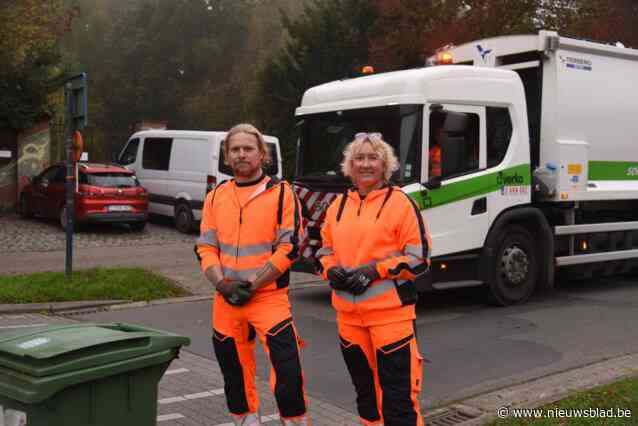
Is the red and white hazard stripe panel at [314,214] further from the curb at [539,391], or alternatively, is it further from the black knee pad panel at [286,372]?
the black knee pad panel at [286,372]

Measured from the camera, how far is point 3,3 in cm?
1798

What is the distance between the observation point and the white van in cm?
1698

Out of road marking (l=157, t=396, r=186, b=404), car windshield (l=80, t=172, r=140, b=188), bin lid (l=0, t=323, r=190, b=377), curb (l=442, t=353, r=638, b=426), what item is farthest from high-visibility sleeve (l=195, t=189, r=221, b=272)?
car windshield (l=80, t=172, r=140, b=188)

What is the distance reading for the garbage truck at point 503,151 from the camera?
342 inches

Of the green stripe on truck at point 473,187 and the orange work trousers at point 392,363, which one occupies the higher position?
the green stripe on truck at point 473,187

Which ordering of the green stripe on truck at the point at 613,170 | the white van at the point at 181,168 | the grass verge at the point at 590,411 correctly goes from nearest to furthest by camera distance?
the grass verge at the point at 590,411 < the green stripe on truck at the point at 613,170 < the white van at the point at 181,168

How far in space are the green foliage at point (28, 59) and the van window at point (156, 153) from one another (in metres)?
3.07

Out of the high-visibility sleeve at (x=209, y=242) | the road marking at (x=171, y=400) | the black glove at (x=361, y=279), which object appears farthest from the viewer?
the road marking at (x=171, y=400)

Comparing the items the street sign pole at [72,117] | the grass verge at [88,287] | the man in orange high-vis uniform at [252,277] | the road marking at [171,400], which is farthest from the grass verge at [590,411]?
the street sign pole at [72,117]

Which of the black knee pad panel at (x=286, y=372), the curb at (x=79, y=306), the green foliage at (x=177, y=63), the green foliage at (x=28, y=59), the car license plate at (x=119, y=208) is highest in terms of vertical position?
the green foliage at (x=177, y=63)

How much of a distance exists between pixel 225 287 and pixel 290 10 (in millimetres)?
49062

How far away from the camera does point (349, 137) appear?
914 centimetres

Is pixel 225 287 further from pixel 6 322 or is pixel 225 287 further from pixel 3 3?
pixel 3 3

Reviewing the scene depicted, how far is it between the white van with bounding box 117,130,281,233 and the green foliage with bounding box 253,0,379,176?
30.9ft
